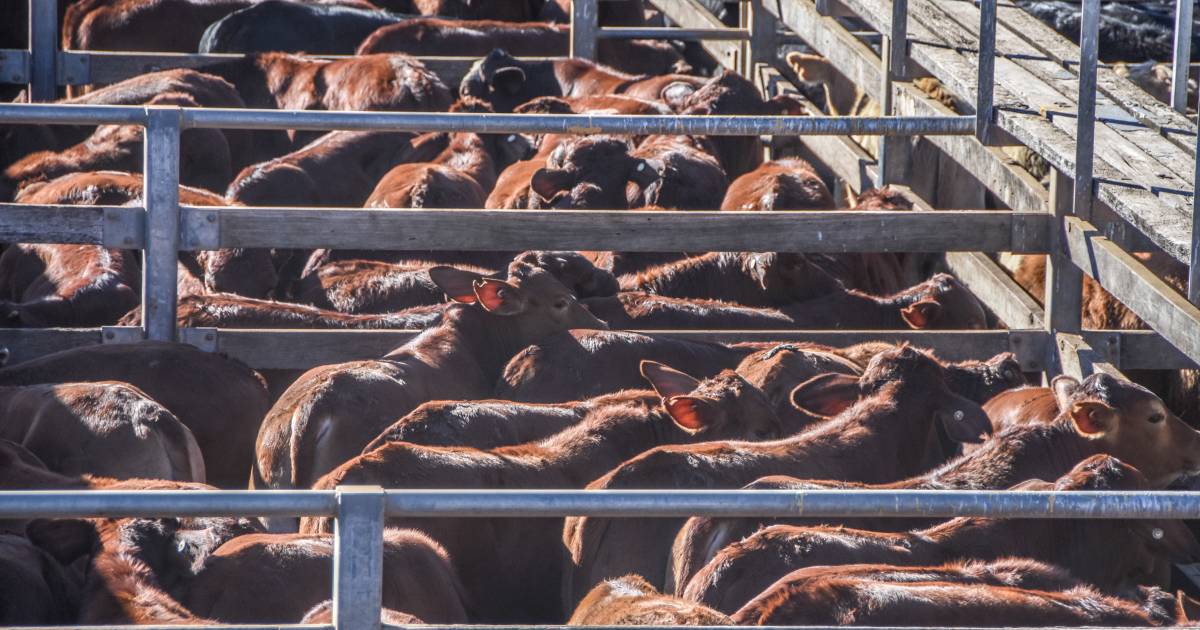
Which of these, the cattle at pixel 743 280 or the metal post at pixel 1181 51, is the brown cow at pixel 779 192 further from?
the metal post at pixel 1181 51

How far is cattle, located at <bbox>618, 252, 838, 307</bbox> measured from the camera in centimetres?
848

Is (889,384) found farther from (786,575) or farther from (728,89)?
(728,89)

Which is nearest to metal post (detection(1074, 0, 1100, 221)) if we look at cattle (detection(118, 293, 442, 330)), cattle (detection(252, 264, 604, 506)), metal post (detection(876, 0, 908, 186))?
cattle (detection(252, 264, 604, 506))

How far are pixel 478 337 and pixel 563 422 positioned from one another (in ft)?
4.15

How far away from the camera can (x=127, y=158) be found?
35.2 feet

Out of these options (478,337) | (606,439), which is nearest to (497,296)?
(478,337)

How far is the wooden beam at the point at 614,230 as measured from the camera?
6836mm

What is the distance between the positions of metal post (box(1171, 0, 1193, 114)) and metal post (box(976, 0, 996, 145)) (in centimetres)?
100

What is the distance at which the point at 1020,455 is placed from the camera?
18.3 feet

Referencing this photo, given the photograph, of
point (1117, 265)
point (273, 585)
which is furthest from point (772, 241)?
point (273, 585)

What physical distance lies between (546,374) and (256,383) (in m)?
1.24

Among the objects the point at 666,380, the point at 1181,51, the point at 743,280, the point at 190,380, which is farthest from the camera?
the point at 743,280

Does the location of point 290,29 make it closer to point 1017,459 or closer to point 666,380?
point 666,380

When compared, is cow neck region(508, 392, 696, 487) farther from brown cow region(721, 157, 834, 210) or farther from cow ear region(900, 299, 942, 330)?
brown cow region(721, 157, 834, 210)
